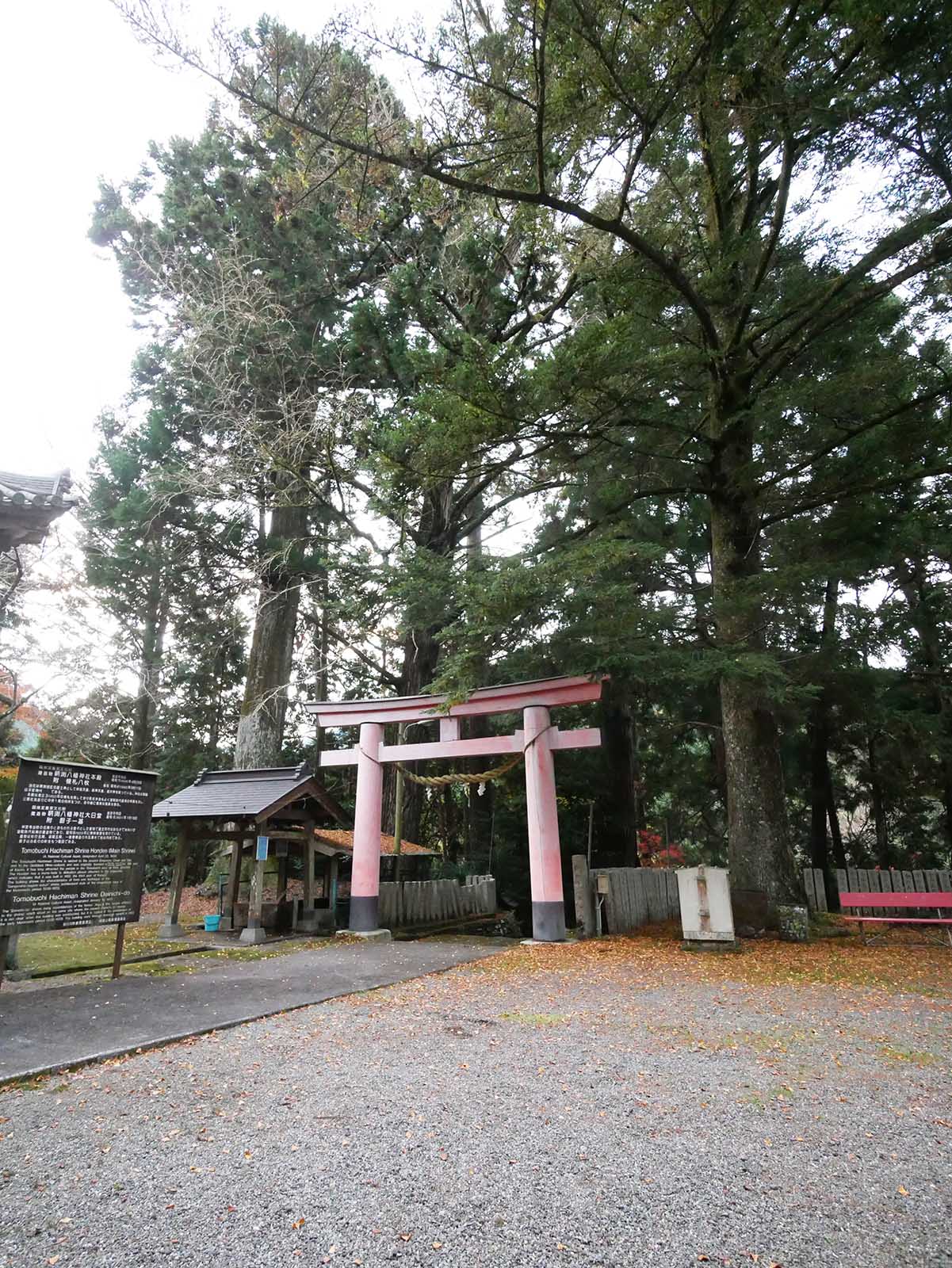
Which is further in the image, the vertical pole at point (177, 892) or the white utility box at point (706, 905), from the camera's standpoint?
the vertical pole at point (177, 892)

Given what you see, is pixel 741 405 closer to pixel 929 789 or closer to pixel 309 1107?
pixel 309 1107

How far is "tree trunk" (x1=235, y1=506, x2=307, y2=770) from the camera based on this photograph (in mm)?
11906

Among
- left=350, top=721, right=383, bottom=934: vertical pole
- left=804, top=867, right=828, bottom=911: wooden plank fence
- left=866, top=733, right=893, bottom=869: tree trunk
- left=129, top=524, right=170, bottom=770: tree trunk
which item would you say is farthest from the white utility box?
left=129, top=524, right=170, bottom=770: tree trunk

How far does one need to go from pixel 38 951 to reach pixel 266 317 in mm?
9828

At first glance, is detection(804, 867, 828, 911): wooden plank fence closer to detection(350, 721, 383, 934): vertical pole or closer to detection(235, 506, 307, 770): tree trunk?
detection(350, 721, 383, 934): vertical pole

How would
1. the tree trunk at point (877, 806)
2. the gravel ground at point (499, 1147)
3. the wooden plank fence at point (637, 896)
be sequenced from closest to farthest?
the gravel ground at point (499, 1147), the wooden plank fence at point (637, 896), the tree trunk at point (877, 806)

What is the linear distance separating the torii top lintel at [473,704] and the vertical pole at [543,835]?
0.25 meters

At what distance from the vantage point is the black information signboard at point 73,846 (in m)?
5.15

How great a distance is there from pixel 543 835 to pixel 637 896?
2216mm

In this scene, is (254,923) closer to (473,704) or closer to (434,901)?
(434,901)

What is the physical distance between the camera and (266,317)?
1110 cm

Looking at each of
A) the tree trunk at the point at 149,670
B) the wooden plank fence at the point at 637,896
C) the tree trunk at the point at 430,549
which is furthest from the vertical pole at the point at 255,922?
the tree trunk at the point at 149,670

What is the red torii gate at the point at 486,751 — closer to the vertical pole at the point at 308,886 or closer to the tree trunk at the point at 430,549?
the vertical pole at the point at 308,886

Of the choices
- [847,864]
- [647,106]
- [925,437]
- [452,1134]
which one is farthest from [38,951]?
[847,864]
